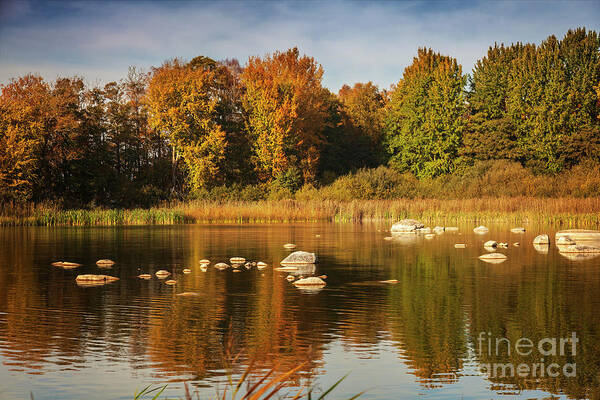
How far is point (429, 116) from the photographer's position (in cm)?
6375

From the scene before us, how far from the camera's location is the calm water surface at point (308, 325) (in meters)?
7.63

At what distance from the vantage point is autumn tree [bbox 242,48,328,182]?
60.9m

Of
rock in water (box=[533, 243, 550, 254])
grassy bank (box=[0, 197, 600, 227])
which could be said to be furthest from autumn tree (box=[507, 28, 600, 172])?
rock in water (box=[533, 243, 550, 254])

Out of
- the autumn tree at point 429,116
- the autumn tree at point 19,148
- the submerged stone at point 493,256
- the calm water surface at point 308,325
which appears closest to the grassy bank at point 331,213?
the autumn tree at point 19,148

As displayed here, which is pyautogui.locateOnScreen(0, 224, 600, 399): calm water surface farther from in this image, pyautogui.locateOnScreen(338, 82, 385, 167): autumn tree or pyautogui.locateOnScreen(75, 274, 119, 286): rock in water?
pyautogui.locateOnScreen(338, 82, 385, 167): autumn tree

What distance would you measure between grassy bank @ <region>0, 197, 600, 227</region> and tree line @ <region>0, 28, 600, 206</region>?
20.7 ft

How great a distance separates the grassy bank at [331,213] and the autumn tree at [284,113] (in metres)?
11.8

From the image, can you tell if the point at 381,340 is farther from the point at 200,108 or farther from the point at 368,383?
the point at 200,108

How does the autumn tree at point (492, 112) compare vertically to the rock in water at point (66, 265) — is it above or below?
above

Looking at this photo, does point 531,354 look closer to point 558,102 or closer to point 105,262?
point 105,262

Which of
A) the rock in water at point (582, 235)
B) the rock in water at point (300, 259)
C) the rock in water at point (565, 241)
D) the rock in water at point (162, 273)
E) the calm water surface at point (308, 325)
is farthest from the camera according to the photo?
the rock in water at point (582, 235)

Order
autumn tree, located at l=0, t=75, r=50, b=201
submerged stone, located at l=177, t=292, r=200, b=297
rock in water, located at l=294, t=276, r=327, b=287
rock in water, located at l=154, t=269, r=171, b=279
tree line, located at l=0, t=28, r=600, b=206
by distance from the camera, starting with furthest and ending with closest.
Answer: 1. tree line, located at l=0, t=28, r=600, b=206
2. autumn tree, located at l=0, t=75, r=50, b=201
3. rock in water, located at l=154, t=269, r=171, b=279
4. rock in water, located at l=294, t=276, r=327, b=287
5. submerged stone, located at l=177, t=292, r=200, b=297

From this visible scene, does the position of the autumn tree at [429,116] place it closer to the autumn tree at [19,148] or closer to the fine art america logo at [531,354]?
the autumn tree at [19,148]

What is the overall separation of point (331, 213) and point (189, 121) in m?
17.6
